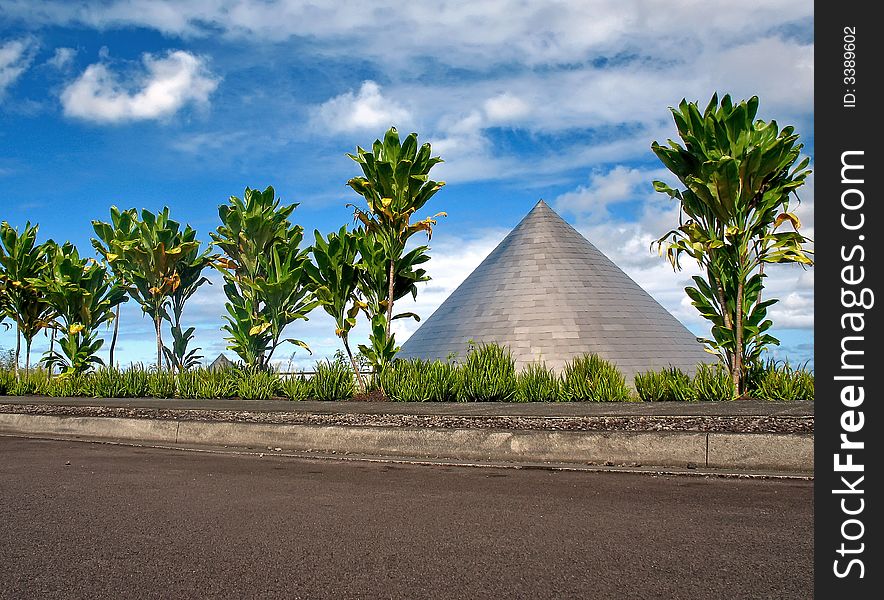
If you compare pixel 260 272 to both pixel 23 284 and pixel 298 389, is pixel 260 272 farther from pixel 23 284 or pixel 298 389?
pixel 23 284

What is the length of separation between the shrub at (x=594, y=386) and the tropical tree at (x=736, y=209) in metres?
1.60

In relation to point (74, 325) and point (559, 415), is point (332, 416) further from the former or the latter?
point (74, 325)

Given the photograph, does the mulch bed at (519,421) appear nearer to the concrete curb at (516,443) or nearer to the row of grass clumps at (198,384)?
the concrete curb at (516,443)

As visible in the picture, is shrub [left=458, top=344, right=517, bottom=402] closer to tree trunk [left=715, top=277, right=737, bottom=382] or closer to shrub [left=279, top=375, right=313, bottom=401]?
shrub [left=279, top=375, right=313, bottom=401]

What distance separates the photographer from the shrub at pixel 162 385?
1504cm

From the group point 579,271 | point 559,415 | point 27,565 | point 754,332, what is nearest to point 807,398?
point 754,332

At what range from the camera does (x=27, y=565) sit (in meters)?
4.36

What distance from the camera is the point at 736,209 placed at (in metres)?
10.7

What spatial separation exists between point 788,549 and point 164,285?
1586 cm

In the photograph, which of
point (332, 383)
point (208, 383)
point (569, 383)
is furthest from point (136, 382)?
point (569, 383)

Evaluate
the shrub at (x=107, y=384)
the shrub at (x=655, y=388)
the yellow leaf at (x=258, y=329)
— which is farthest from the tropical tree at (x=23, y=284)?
the shrub at (x=655, y=388)

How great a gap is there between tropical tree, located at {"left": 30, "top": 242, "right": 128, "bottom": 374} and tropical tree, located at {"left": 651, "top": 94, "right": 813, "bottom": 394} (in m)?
15.0

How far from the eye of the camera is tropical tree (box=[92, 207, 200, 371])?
17031 millimetres

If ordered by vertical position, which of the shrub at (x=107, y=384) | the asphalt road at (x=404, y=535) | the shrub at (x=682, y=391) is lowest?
the asphalt road at (x=404, y=535)
